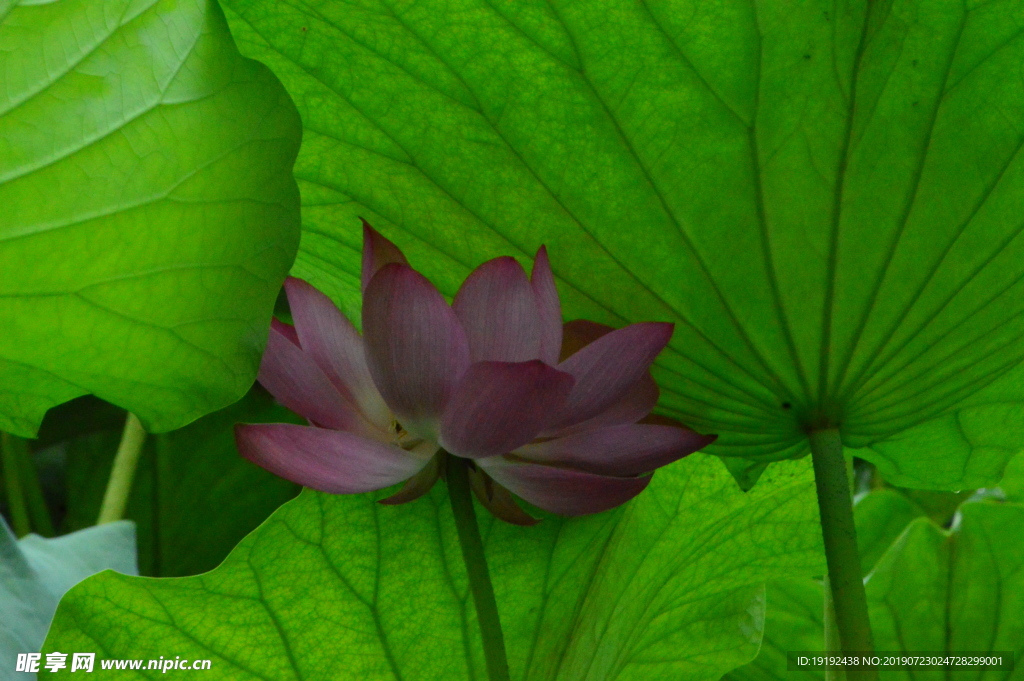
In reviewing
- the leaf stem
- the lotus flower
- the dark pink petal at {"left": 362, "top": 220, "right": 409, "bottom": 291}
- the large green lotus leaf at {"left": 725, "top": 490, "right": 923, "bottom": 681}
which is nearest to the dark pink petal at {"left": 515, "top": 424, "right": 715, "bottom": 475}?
the lotus flower

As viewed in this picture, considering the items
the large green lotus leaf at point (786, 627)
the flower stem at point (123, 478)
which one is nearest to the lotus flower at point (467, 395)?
the large green lotus leaf at point (786, 627)

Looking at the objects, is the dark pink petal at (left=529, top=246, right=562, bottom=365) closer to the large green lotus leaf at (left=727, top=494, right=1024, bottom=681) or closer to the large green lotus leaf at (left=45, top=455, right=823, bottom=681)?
the large green lotus leaf at (left=45, top=455, right=823, bottom=681)

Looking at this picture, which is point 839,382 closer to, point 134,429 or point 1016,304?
point 1016,304

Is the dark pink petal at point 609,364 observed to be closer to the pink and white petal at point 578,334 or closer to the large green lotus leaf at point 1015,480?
the pink and white petal at point 578,334

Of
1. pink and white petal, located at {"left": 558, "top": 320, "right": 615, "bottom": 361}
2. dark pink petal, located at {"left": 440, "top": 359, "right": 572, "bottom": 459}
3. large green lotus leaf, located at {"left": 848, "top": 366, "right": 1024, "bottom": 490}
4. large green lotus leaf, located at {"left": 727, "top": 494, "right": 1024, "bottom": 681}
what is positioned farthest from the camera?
large green lotus leaf, located at {"left": 727, "top": 494, "right": 1024, "bottom": 681}

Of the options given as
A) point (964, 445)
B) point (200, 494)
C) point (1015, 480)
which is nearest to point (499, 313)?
point (964, 445)

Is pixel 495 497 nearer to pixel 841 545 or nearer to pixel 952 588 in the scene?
pixel 841 545
